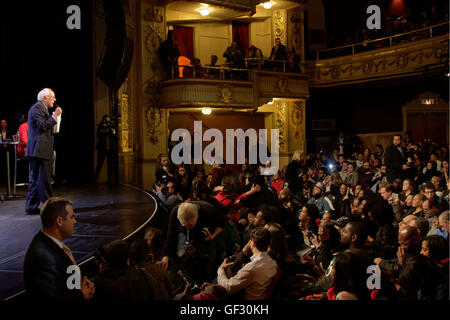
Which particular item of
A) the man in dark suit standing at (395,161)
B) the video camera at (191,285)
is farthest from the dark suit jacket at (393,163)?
the video camera at (191,285)

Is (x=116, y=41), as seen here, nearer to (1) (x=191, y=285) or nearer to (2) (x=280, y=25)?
(1) (x=191, y=285)

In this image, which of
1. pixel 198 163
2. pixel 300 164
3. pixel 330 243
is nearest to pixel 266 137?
pixel 198 163

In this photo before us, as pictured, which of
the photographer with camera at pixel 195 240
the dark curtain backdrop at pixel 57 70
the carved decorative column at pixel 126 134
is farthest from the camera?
the carved decorative column at pixel 126 134

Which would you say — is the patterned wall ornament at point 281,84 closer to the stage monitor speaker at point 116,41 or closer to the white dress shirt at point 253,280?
the stage monitor speaker at point 116,41

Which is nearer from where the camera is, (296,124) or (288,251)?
(288,251)

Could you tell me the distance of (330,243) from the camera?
3.74 meters

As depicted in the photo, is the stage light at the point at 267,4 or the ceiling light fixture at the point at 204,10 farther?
the stage light at the point at 267,4

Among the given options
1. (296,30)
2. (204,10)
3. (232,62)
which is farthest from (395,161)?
(296,30)

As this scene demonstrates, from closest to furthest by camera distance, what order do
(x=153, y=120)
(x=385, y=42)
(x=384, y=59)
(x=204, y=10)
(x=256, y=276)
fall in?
(x=256, y=276)
(x=153, y=120)
(x=384, y=59)
(x=204, y=10)
(x=385, y=42)

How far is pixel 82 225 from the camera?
12.5ft

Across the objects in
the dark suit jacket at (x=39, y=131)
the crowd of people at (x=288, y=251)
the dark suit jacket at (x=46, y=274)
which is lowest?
the crowd of people at (x=288, y=251)

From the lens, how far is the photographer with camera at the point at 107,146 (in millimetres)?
8180

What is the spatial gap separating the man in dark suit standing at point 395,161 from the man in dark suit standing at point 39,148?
16.8 feet

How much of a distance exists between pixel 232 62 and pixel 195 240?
889cm
